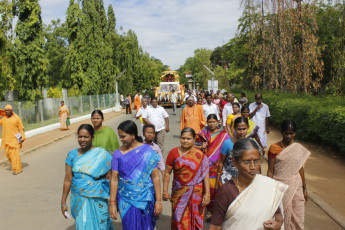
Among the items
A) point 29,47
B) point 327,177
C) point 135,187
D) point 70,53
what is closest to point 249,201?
point 135,187

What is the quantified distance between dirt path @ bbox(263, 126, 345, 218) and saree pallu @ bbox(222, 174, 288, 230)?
3284mm

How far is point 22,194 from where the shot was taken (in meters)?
6.08

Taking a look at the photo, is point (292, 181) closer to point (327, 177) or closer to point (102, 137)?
point (102, 137)

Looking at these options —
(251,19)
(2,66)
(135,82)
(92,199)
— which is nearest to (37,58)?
(2,66)

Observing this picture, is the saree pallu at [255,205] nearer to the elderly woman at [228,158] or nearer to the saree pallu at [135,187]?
the saree pallu at [135,187]

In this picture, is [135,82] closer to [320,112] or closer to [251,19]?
[251,19]

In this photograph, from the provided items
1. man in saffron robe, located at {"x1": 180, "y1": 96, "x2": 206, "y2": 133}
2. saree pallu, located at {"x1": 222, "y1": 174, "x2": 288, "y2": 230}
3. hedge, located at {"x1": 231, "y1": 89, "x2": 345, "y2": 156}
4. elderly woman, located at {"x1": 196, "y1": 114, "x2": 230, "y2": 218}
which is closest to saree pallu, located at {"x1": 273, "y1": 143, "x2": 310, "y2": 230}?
elderly woman, located at {"x1": 196, "y1": 114, "x2": 230, "y2": 218}

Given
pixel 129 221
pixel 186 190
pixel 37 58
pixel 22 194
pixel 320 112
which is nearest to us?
pixel 129 221

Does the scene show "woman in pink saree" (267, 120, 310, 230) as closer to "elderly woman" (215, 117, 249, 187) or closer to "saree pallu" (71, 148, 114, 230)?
"elderly woman" (215, 117, 249, 187)

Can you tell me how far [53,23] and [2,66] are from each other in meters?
31.7

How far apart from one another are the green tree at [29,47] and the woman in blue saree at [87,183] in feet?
53.9

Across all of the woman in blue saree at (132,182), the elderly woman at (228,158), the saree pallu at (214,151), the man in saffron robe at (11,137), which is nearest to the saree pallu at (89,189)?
the woman in blue saree at (132,182)

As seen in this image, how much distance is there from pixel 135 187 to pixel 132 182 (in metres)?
0.06

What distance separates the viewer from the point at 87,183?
3.19 metres
